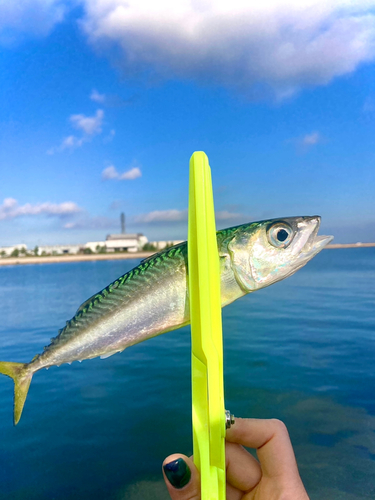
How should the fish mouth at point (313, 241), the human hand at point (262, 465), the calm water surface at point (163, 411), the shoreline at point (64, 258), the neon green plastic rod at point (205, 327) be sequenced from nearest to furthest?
the neon green plastic rod at point (205, 327)
the fish mouth at point (313, 241)
the human hand at point (262, 465)
the calm water surface at point (163, 411)
the shoreline at point (64, 258)

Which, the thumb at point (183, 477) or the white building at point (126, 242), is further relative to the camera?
the white building at point (126, 242)

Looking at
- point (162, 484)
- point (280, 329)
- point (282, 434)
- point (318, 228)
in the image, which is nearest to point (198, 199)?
point (318, 228)

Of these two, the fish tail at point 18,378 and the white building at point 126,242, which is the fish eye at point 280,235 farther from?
the white building at point 126,242

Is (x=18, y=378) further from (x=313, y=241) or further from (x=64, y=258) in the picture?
(x=64, y=258)

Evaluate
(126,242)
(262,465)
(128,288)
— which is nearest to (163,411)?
(262,465)

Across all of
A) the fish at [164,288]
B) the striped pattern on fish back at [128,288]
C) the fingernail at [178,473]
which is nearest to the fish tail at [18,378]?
the fish at [164,288]

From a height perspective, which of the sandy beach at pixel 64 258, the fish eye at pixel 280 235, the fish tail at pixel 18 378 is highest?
the sandy beach at pixel 64 258

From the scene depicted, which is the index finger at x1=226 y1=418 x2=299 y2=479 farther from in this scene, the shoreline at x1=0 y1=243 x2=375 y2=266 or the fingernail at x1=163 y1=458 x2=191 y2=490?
the shoreline at x1=0 y1=243 x2=375 y2=266
